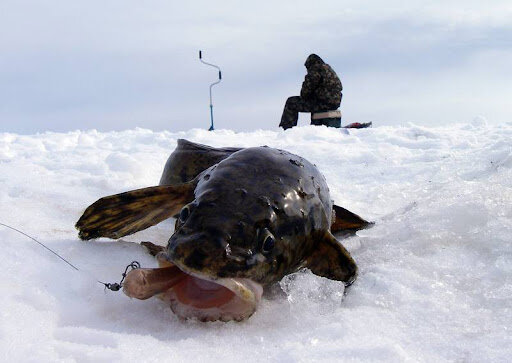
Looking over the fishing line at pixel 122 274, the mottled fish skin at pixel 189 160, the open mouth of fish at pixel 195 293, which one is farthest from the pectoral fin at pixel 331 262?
the mottled fish skin at pixel 189 160

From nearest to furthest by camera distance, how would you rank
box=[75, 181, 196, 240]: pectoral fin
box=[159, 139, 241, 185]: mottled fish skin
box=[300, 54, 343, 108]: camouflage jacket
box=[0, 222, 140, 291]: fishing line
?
box=[0, 222, 140, 291]: fishing line < box=[75, 181, 196, 240]: pectoral fin < box=[159, 139, 241, 185]: mottled fish skin < box=[300, 54, 343, 108]: camouflage jacket

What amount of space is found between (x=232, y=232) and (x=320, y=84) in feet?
38.3

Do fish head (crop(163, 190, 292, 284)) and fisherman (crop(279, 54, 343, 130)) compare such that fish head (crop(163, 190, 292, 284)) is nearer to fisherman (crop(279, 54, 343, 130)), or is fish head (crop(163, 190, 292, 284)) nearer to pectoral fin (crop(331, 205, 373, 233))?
pectoral fin (crop(331, 205, 373, 233))

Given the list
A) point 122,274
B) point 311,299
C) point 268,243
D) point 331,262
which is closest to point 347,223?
point 331,262

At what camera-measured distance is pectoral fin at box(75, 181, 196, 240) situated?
2.49 m

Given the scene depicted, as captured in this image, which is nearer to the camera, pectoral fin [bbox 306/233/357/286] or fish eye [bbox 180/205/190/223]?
fish eye [bbox 180/205/190/223]

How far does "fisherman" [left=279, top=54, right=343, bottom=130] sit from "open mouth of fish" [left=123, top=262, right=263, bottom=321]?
1165 centimetres

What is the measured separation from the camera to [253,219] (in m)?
1.97

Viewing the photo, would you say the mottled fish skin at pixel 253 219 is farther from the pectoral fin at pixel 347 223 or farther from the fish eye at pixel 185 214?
A: the pectoral fin at pixel 347 223

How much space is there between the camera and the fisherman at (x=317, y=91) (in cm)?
1310

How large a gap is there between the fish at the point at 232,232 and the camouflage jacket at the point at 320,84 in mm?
10794

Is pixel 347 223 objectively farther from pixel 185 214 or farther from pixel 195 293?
pixel 195 293

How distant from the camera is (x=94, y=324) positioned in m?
1.71

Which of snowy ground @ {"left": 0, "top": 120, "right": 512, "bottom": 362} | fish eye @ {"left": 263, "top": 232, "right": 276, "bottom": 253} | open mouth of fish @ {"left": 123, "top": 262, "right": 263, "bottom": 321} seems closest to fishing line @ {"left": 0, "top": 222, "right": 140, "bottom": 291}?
snowy ground @ {"left": 0, "top": 120, "right": 512, "bottom": 362}
